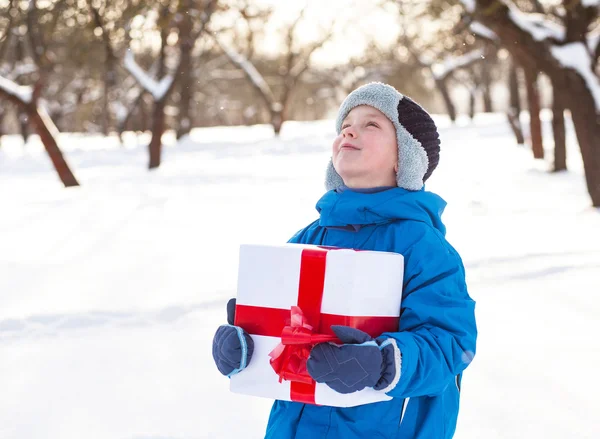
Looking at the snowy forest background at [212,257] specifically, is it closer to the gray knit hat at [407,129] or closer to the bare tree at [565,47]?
the bare tree at [565,47]

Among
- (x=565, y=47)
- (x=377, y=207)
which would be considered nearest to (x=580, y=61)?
(x=565, y=47)

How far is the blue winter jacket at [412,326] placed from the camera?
118 cm

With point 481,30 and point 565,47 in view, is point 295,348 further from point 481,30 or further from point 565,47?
point 481,30

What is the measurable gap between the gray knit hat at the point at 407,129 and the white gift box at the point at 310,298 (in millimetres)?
253

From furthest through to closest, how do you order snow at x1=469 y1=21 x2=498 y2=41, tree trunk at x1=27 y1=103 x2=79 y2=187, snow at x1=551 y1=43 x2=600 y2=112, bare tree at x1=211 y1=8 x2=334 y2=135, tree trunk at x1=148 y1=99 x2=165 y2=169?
bare tree at x1=211 y1=8 x2=334 y2=135, tree trunk at x1=148 y1=99 x2=165 y2=169, tree trunk at x1=27 y1=103 x2=79 y2=187, snow at x1=469 y1=21 x2=498 y2=41, snow at x1=551 y1=43 x2=600 y2=112

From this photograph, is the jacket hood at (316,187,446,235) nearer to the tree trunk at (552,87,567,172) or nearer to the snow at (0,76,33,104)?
the snow at (0,76,33,104)

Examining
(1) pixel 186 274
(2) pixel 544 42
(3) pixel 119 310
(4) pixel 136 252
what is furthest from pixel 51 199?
(2) pixel 544 42

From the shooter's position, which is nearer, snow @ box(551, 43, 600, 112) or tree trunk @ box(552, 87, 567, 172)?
snow @ box(551, 43, 600, 112)

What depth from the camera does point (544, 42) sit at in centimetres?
596

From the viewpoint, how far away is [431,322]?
121cm

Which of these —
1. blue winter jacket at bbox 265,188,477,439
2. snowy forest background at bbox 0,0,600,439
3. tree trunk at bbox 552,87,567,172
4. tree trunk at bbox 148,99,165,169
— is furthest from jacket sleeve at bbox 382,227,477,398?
tree trunk at bbox 148,99,165,169

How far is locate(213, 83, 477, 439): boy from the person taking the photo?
1.11 metres

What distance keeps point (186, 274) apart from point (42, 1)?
7637mm

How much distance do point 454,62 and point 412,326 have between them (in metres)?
19.6
